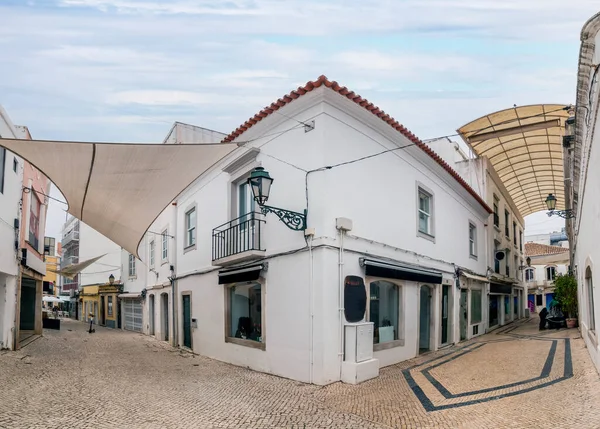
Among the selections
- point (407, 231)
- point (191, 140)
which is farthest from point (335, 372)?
point (191, 140)

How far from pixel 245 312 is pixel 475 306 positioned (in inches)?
361

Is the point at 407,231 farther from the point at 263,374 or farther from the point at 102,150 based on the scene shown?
the point at 102,150

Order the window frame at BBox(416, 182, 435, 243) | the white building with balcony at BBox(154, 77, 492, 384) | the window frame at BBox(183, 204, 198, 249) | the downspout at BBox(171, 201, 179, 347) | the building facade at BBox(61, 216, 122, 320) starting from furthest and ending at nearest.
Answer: the building facade at BBox(61, 216, 122, 320) → the downspout at BBox(171, 201, 179, 347) → the window frame at BBox(183, 204, 198, 249) → the window frame at BBox(416, 182, 435, 243) → the white building with balcony at BBox(154, 77, 492, 384)

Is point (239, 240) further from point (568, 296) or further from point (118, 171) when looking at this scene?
point (568, 296)

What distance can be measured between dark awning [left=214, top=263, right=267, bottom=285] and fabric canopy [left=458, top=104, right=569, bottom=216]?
7855mm

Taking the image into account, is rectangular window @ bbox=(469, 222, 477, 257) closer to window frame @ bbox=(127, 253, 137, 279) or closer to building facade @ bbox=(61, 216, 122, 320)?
window frame @ bbox=(127, 253, 137, 279)

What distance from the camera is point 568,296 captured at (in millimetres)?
15477

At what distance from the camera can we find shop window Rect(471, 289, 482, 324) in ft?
50.2

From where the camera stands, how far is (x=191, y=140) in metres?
15.2

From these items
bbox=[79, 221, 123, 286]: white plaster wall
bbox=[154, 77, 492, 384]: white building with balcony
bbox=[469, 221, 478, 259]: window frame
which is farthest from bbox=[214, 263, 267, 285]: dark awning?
bbox=[79, 221, 123, 286]: white plaster wall

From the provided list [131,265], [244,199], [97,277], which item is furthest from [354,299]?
[97,277]

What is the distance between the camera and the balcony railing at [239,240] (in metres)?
9.16

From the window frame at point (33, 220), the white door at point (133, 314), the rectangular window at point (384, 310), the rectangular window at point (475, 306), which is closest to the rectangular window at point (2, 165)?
the window frame at point (33, 220)

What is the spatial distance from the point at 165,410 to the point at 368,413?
2694mm
